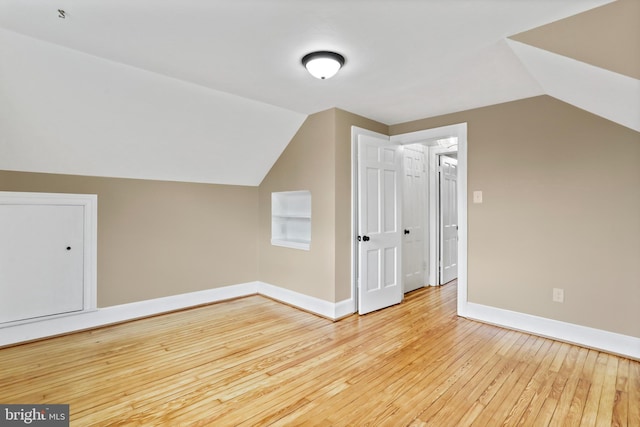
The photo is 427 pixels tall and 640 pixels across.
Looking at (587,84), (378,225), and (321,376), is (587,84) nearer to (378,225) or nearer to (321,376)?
(378,225)

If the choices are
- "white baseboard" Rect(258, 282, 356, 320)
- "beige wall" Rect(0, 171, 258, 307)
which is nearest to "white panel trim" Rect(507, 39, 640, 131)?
"white baseboard" Rect(258, 282, 356, 320)

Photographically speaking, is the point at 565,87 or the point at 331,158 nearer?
the point at 565,87

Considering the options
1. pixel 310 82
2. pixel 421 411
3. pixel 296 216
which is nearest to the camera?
pixel 421 411

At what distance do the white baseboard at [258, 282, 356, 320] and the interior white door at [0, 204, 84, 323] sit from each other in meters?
2.15

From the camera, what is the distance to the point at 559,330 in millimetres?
2916

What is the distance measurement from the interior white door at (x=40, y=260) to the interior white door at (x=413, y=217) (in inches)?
155

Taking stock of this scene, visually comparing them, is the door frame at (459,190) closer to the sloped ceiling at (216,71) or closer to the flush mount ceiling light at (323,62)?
the sloped ceiling at (216,71)

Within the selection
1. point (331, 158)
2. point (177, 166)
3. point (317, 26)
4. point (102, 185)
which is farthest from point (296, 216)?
point (317, 26)

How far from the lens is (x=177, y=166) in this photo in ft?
12.0

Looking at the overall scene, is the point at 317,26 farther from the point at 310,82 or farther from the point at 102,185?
the point at 102,185

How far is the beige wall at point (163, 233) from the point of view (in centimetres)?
331

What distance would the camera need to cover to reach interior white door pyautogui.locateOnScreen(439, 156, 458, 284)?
4.98 m

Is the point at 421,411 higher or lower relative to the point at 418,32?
lower

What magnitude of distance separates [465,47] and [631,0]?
0.83 m
